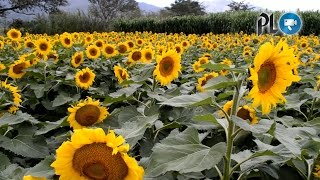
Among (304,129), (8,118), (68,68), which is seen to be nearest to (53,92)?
(68,68)

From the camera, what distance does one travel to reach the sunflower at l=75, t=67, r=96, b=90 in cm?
361

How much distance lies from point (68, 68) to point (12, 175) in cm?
281

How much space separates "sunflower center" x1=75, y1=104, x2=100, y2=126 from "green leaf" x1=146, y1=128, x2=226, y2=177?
82 cm

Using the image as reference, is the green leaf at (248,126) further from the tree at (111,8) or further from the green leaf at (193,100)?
the tree at (111,8)

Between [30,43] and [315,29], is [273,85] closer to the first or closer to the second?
[30,43]

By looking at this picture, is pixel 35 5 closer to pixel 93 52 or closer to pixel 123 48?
pixel 123 48

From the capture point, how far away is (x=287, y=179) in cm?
154

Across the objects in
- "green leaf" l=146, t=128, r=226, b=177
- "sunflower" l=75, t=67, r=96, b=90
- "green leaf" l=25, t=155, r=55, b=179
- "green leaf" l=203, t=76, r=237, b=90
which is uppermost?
"green leaf" l=203, t=76, r=237, b=90

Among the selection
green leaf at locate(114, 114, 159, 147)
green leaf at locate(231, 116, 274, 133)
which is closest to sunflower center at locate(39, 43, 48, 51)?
green leaf at locate(114, 114, 159, 147)

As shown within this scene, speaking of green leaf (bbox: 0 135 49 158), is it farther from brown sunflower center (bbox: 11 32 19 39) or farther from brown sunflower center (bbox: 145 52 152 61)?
brown sunflower center (bbox: 11 32 19 39)

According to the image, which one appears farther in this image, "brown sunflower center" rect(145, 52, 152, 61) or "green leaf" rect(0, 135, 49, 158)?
"brown sunflower center" rect(145, 52, 152, 61)

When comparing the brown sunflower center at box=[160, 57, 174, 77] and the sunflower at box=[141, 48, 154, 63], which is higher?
the brown sunflower center at box=[160, 57, 174, 77]

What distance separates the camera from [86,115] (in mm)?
2195

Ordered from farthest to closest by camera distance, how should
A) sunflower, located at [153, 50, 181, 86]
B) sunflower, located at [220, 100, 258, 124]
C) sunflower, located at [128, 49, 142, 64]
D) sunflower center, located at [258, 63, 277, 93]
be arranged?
sunflower, located at [128, 49, 142, 64]
sunflower, located at [153, 50, 181, 86]
sunflower, located at [220, 100, 258, 124]
sunflower center, located at [258, 63, 277, 93]
